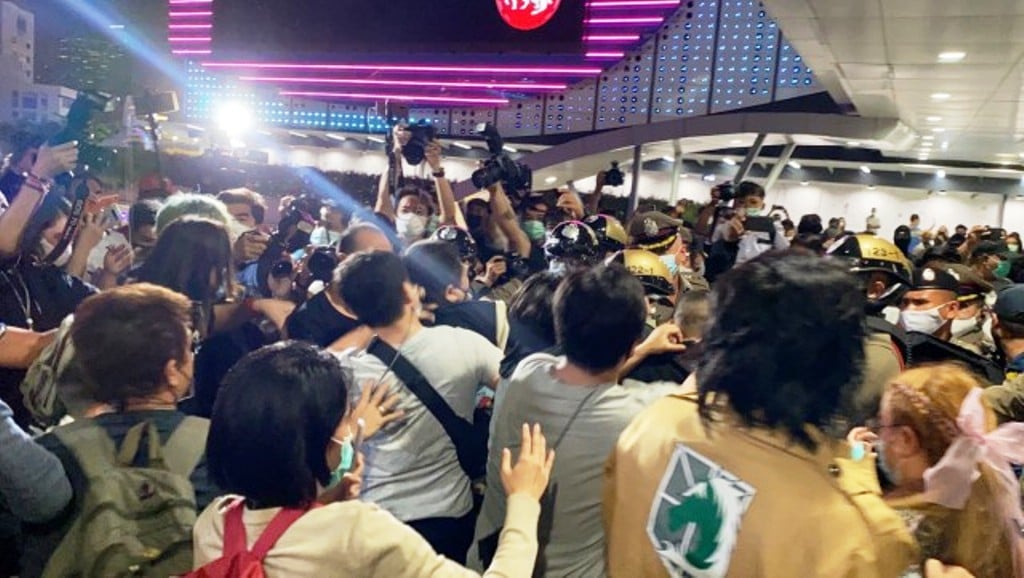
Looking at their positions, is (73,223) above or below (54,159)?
below

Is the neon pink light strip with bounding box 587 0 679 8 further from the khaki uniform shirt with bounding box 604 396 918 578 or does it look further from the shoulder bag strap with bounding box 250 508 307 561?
the shoulder bag strap with bounding box 250 508 307 561

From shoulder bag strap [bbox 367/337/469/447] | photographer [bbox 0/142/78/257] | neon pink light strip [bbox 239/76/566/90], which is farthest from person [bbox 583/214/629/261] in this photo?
neon pink light strip [bbox 239/76/566/90]

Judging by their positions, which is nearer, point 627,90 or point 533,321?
point 533,321

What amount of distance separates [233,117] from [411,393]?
846 inches

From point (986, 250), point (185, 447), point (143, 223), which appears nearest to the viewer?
point (185, 447)

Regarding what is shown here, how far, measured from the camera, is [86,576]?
1.69 meters

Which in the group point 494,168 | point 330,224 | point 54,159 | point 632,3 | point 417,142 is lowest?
point 330,224

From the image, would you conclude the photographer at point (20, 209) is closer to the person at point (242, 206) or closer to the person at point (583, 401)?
the person at point (242, 206)

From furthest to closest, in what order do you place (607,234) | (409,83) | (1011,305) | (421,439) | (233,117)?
(233,117)
(409,83)
(607,234)
(1011,305)
(421,439)

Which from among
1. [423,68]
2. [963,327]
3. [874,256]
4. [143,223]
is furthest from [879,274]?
[423,68]

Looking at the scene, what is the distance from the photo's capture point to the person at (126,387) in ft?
5.64

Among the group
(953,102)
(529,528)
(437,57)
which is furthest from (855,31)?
(437,57)

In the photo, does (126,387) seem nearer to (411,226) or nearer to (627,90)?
(411,226)

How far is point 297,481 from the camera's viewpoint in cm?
147
